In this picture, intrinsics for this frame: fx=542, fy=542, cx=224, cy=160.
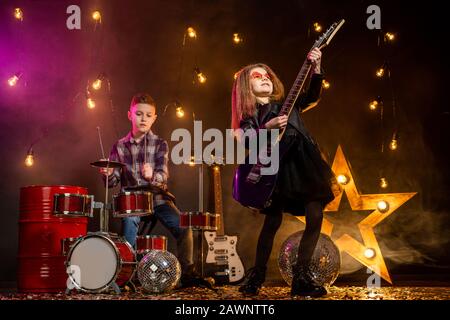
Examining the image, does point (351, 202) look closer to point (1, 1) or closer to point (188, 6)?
point (188, 6)

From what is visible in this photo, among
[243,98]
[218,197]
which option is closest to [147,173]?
[218,197]

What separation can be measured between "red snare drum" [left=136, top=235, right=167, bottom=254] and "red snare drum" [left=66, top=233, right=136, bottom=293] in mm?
410

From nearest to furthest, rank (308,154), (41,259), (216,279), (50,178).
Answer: (308,154) < (41,259) < (216,279) < (50,178)

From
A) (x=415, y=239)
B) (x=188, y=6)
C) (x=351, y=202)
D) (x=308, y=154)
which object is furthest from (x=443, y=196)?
(x=188, y=6)

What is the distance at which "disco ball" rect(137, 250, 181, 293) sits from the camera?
3.98 m

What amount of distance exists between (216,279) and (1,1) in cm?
389

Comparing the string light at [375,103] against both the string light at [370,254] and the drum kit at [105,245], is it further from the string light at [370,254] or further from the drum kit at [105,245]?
the drum kit at [105,245]

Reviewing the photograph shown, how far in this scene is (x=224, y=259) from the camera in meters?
5.47

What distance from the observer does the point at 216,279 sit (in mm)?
5375

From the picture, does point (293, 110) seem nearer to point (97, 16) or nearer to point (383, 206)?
point (383, 206)

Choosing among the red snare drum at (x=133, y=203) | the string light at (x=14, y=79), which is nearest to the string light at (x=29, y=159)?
the string light at (x=14, y=79)

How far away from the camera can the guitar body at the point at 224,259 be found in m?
5.41

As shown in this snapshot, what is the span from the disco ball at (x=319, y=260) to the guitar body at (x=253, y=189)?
60 cm

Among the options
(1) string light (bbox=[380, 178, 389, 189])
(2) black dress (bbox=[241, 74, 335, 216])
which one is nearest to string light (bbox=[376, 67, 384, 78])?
(1) string light (bbox=[380, 178, 389, 189])
